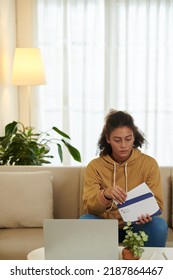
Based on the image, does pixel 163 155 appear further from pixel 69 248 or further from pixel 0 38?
pixel 69 248

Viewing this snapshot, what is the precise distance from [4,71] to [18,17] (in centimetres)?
77

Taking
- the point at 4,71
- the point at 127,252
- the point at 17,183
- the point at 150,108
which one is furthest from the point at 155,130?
the point at 127,252

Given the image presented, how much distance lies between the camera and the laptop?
64.5 inches

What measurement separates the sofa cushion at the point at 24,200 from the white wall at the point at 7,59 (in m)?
1.36

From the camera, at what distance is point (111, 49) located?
4.59m

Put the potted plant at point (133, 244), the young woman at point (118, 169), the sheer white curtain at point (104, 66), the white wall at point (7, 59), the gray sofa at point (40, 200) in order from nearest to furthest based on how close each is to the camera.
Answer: the potted plant at point (133, 244)
the young woman at point (118, 169)
the gray sofa at point (40, 200)
the white wall at point (7, 59)
the sheer white curtain at point (104, 66)

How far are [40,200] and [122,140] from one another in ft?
2.13

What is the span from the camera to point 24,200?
2.70m

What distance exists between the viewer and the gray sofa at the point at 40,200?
265 centimetres

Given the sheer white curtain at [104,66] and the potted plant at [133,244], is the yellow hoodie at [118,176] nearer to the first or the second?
the potted plant at [133,244]

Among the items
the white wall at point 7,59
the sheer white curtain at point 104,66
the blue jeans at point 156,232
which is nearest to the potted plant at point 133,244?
the blue jeans at point 156,232

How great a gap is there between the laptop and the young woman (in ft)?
1.98

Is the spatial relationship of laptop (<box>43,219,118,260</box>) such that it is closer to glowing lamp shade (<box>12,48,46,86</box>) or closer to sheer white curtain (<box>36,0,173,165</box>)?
glowing lamp shade (<box>12,48,46,86</box>)

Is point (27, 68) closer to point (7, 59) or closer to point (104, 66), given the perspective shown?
point (7, 59)
